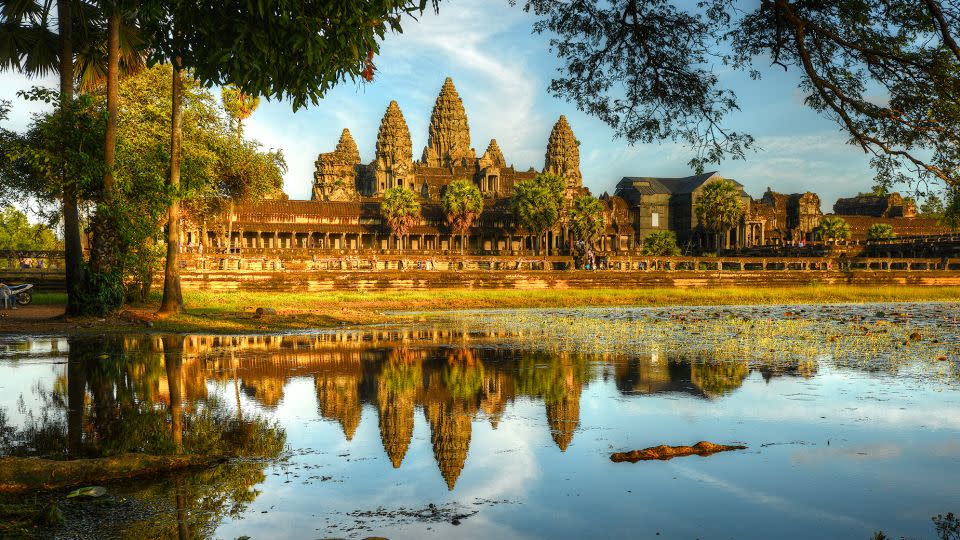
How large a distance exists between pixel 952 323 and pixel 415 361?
18827 mm

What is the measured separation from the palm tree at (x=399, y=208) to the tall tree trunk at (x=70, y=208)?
214 ft

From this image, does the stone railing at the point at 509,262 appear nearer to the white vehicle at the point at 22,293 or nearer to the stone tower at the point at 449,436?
the white vehicle at the point at 22,293

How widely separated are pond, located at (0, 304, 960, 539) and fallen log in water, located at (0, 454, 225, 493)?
261 millimetres

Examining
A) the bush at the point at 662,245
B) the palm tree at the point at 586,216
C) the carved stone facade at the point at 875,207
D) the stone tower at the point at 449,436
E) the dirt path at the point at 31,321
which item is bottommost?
the dirt path at the point at 31,321

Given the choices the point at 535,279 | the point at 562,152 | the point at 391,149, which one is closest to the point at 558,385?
the point at 535,279

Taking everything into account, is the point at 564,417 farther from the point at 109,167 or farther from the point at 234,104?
the point at 234,104

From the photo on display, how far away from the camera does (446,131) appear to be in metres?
144

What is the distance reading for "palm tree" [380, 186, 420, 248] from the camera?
86.8m

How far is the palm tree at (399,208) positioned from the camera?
8681cm

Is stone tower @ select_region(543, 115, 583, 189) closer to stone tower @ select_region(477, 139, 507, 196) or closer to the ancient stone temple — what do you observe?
the ancient stone temple

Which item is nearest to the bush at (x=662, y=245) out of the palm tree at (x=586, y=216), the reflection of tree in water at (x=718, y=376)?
the palm tree at (x=586, y=216)

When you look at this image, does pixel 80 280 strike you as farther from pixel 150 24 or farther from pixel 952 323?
pixel 952 323

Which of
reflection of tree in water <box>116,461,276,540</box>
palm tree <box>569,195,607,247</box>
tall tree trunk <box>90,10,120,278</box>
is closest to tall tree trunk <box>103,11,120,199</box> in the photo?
tall tree trunk <box>90,10,120,278</box>

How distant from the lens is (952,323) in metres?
23.7
